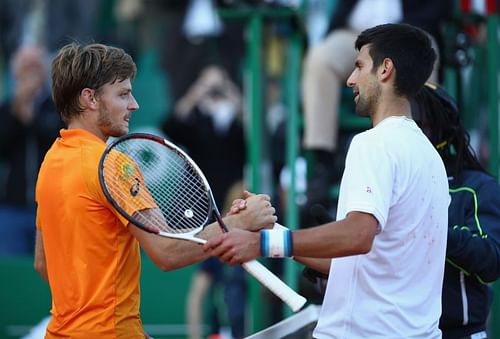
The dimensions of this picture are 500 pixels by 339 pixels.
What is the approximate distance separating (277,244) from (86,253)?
0.70 metres

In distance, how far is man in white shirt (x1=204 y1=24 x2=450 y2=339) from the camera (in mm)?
3521

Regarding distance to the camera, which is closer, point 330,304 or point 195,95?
point 330,304

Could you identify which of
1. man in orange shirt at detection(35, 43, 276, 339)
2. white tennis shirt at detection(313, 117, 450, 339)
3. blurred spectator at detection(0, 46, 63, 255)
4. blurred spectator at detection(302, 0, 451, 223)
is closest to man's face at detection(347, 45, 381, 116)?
white tennis shirt at detection(313, 117, 450, 339)

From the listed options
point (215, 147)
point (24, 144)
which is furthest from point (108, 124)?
point (24, 144)

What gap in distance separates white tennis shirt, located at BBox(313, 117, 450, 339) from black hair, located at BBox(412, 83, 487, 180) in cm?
89

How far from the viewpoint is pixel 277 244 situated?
3535 mm

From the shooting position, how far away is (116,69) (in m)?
3.93

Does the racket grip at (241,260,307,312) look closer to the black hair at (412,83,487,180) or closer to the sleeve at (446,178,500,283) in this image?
the sleeve at (446,178,500,283)

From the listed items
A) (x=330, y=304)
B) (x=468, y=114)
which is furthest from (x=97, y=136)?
(x=468, y=114)

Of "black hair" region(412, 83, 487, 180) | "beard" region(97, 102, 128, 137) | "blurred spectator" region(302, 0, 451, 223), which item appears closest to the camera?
"beard" region(97, 102, 128, 137)

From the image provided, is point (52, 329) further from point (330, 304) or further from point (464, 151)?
point (464, 151)

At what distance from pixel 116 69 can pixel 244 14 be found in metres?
3.21

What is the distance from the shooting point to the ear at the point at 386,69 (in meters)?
3.79

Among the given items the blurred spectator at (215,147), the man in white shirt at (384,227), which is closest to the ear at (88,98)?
the man in white shirt at (384,227)
